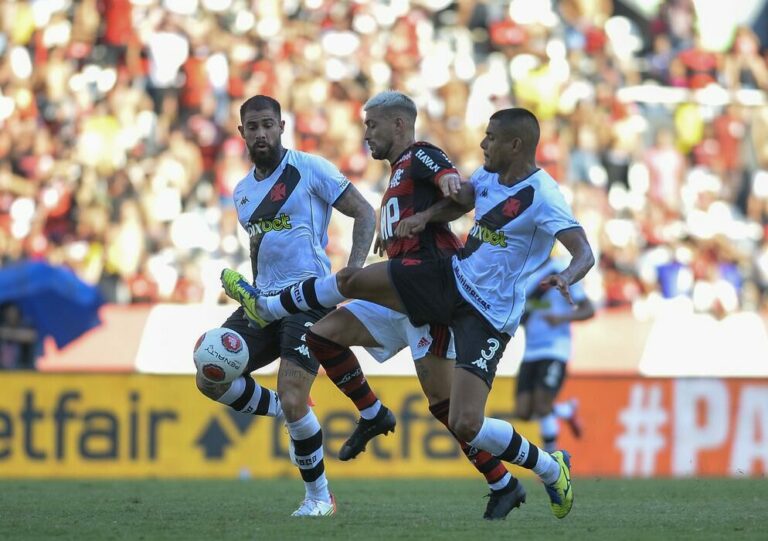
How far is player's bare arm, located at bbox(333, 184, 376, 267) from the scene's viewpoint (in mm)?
9047

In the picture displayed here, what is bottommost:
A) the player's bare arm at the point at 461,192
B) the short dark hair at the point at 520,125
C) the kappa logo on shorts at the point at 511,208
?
the kappa logo on shorts at the point at 511,208

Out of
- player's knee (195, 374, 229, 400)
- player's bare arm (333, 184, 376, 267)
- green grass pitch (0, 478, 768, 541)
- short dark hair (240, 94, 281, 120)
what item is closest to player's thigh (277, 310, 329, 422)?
player's knee (195, 374, 229, 400)

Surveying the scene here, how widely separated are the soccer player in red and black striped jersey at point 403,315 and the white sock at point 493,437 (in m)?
0.22

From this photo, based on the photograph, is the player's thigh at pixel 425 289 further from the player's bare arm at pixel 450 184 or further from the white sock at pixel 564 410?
the white sock at pixel 564 410

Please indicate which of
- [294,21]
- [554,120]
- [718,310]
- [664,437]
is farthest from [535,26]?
[664,437]

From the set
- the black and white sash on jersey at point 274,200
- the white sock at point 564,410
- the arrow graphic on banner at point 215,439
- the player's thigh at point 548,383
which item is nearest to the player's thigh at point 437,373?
the black and white sash on jersey at point 274,200

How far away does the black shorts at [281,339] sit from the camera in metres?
8.84

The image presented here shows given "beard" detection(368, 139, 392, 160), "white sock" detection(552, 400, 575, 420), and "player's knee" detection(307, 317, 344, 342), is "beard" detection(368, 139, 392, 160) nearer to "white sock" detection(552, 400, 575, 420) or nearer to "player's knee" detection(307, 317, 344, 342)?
"player's knee" detection(307, 317, 344, 342)

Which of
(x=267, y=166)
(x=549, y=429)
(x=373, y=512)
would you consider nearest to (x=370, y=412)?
(x=373, y=512)

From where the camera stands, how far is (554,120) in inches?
804

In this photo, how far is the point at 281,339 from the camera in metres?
8.98

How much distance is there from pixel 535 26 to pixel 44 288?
8.79m

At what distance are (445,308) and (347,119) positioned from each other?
11345 millimetres

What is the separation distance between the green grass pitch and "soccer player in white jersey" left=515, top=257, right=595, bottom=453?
0.82 metres
